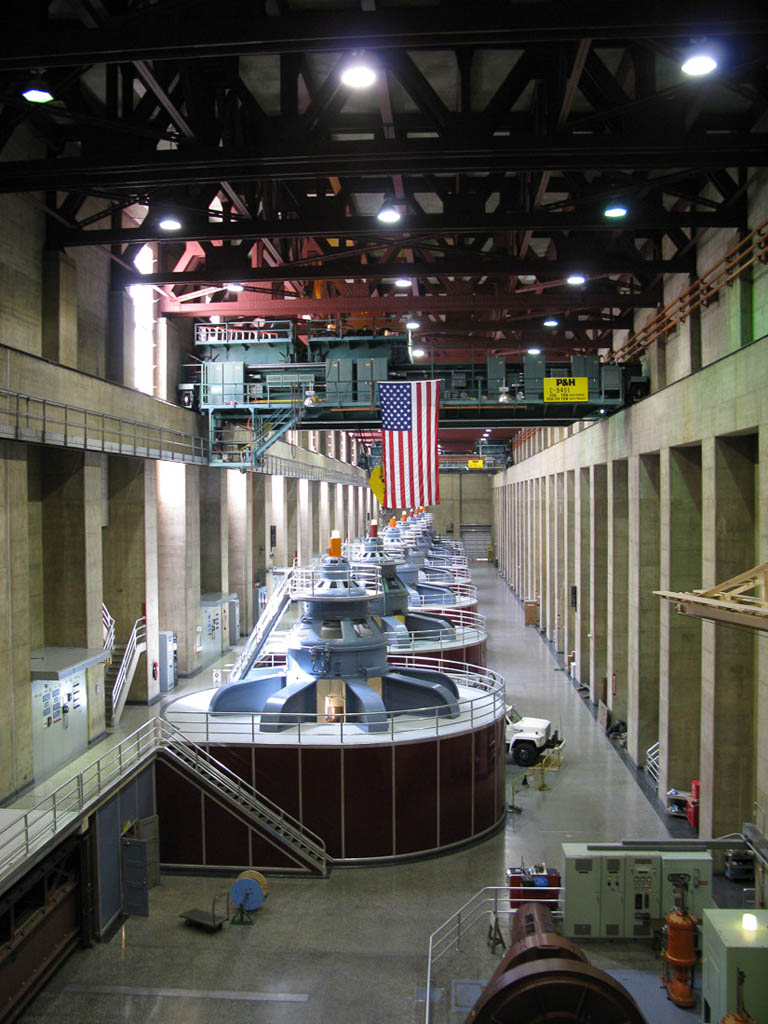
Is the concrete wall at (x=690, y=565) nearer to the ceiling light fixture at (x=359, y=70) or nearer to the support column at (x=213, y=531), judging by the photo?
the ceiling light fixture at (x=359, y=70)

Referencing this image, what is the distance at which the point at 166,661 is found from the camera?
2462 cm

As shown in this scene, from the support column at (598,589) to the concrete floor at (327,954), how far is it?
9422mm

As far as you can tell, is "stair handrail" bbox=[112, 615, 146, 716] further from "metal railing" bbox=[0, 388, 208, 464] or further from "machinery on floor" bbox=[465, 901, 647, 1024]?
"machinery on floor" bbox=[465, 901, 647, 1024]

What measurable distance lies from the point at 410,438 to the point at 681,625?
8.01 meters

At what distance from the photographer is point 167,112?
11031 millimetres

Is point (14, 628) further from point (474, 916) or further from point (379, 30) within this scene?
point (379, 30)

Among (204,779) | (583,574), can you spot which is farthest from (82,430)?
(583,574)

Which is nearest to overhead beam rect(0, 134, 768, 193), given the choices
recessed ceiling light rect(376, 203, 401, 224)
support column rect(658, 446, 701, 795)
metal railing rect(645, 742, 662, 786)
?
recessed ceiling light rect(376, 203, 401, 224)

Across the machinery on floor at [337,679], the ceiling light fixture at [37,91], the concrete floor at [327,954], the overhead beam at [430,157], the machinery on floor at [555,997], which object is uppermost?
the ceiling light fixture at [37,91]

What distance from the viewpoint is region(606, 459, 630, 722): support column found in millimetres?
23438

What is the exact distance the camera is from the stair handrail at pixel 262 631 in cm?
2078

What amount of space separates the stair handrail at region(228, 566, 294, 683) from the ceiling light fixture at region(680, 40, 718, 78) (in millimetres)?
16041

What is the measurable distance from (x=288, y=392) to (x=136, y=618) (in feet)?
28.5

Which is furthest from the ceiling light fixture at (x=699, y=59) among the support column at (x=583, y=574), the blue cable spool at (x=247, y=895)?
the support column at (x=583, y=574)
